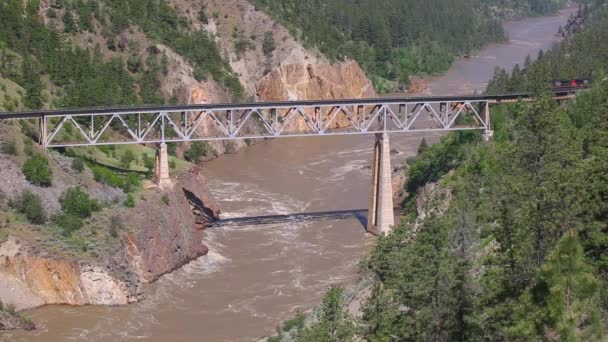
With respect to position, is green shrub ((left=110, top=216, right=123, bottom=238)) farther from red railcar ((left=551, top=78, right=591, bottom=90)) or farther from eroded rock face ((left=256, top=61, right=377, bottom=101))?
eroded rock face ((left=256, top=61, right=377, bottom=101))

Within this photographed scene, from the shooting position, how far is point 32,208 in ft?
169

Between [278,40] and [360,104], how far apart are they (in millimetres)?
42249

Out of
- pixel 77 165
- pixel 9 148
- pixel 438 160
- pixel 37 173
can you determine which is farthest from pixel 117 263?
pixel 438 160

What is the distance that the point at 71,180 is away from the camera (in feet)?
183

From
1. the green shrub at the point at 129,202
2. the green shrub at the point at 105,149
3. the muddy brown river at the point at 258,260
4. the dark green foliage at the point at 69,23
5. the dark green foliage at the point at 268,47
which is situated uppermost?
the dark green foliage at the point at 69,23

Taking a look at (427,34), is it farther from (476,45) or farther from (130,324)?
(130,324)

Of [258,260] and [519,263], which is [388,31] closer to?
[258,260]

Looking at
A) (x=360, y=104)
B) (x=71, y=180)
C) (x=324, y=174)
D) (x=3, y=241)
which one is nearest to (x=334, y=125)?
(x=324, y=174)

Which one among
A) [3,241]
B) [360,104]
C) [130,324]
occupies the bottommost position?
[130,324]

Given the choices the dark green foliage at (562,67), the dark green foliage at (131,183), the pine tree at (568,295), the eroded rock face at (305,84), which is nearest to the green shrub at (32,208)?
the dark green foliage at (131,183)

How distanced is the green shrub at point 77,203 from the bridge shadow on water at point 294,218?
447 inches

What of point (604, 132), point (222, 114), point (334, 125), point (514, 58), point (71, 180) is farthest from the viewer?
point (514, 58)

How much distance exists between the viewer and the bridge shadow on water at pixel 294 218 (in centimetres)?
6450

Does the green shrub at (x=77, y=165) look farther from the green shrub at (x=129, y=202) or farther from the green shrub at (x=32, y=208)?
the green shrub at (x=32, y=208)
